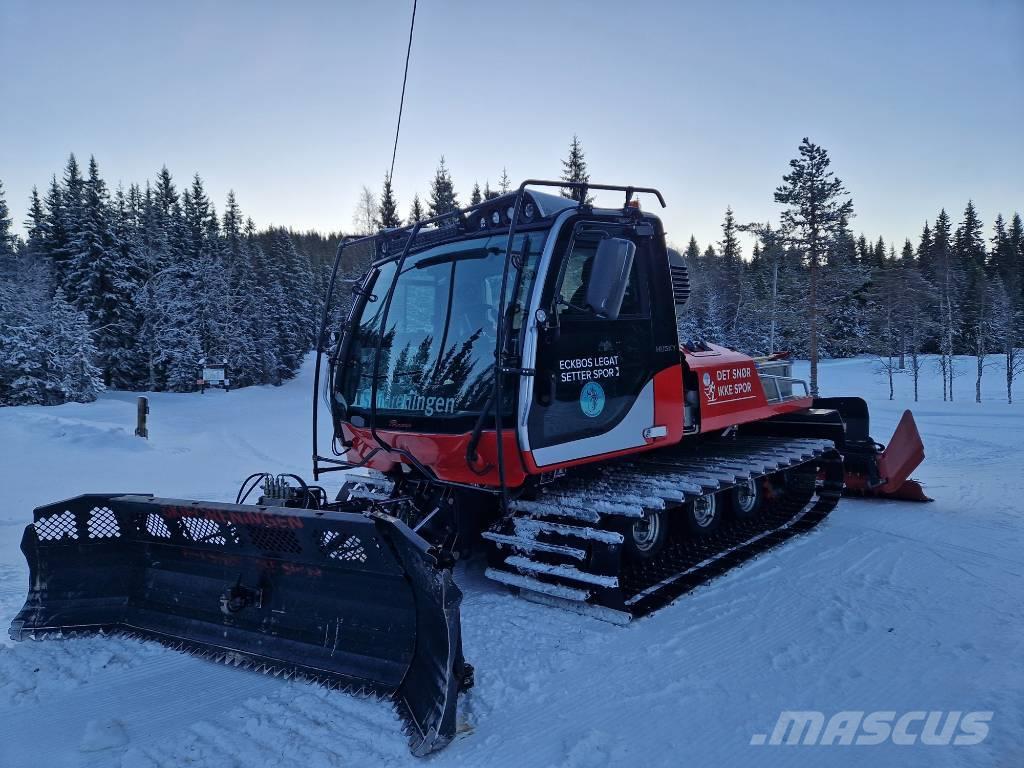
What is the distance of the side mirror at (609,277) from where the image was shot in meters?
3.71

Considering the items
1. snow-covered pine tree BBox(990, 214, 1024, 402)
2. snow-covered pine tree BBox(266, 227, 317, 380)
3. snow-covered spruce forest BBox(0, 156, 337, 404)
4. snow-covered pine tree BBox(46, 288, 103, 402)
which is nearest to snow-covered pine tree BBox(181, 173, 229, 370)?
snow-covered spruce forest BBox(0, 156, 337, 404)

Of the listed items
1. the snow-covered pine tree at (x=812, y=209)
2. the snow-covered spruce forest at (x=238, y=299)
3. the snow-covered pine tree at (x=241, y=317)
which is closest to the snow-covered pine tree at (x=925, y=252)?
the snow-covered spruce forest at (x=238, y=299)

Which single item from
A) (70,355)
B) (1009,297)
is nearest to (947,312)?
(1009,297)

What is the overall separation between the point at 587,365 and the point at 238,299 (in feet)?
142

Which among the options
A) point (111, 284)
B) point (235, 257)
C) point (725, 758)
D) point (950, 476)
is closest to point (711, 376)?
point (725, 758)

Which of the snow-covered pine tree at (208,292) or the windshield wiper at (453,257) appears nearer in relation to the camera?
the windshield wiper at (453,257)

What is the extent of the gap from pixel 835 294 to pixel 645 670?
31.3m

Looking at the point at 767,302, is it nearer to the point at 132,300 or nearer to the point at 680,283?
the point at 680,283

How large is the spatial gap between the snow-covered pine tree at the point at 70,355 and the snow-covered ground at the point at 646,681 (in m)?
27.5

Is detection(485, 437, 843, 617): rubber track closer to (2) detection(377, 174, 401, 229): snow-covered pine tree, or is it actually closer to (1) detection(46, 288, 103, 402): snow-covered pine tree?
(2) detection(377, 174, 401, 229): snow-covered pine tree

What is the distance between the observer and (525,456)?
3898mm

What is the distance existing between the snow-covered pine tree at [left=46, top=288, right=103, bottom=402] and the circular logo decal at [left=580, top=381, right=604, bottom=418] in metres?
31.3

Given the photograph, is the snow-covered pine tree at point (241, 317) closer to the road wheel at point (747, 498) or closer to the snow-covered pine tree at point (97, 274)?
the snow-covered pine tree at point (97, 274)

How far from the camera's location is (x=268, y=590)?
366 cm
